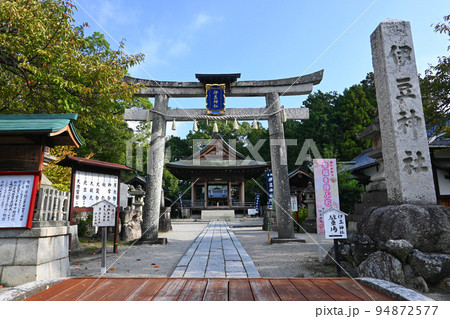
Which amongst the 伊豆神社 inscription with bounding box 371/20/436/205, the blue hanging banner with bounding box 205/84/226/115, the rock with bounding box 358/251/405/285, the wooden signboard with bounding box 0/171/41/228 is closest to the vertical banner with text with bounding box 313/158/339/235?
the 伊豆神社 inscription with bounding box 371/20/436/205

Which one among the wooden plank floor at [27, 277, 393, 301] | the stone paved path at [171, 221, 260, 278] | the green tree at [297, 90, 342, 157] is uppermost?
the green tree at [297, 90, 342, 157]

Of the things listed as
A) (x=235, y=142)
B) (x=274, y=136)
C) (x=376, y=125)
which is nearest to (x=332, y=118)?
(x=235, y=142)

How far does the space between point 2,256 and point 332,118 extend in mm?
28389

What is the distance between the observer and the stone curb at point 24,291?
7.68 feet

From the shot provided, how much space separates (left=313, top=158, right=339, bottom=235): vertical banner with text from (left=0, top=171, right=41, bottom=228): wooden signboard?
6.36 meters

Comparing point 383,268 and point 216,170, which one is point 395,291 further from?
point 216,170

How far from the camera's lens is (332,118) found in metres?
27.2

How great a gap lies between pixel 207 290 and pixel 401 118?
16.7 ft

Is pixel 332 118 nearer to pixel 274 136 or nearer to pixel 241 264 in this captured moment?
pixel 274 136

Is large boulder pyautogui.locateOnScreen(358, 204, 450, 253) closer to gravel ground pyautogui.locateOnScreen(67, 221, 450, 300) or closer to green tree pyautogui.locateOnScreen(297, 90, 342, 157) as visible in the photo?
gravel ground pyautogui.locateOnScreen(67, 221, 450, 300)

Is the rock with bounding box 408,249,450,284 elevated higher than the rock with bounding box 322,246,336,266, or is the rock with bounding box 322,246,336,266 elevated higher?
the rock with bounding box 408,249,450,284

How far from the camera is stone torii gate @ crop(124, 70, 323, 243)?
8688mm

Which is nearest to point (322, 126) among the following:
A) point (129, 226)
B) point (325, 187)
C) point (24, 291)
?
point (325, 187)

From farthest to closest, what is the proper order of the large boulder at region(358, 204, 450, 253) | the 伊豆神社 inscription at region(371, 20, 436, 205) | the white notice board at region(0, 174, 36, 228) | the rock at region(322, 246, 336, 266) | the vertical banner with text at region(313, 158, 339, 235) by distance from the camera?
the vertical banner with text at region(313, 158, 339, 235) < the rock at region(322, 246, 336, 266) < the 伊豆神社 inscription at region(371, 20, 436, 205) < the large boulder at region(358, 204, 450, 253) < the white notice board at region(0, 174, 36, 228)
